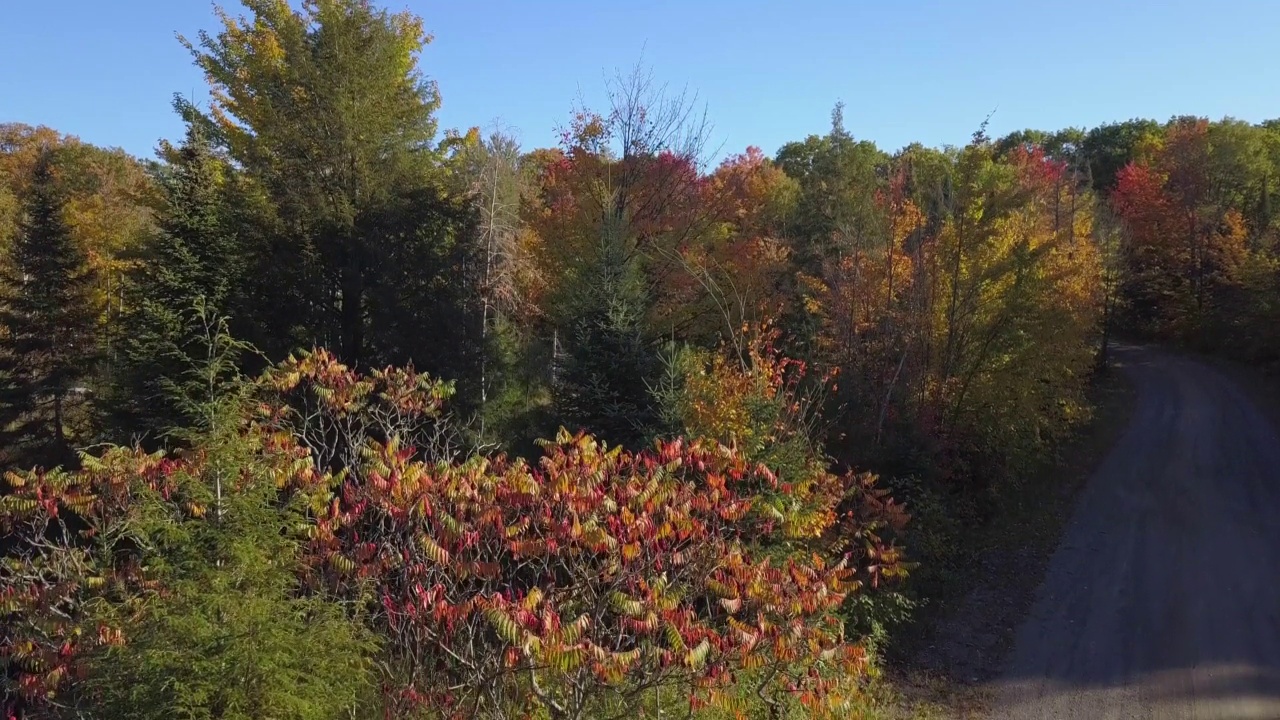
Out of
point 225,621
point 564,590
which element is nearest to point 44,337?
point 225,621

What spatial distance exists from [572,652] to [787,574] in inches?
103

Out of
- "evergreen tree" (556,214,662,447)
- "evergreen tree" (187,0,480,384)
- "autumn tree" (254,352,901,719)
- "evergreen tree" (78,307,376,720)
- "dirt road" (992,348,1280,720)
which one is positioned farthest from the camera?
"evergreen tree" (187,0,480,384)

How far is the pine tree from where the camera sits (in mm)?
21172

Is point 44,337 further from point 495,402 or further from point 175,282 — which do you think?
point 495,402

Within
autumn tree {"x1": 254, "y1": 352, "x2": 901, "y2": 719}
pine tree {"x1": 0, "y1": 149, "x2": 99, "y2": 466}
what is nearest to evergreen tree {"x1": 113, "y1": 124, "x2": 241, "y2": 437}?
pine tree {"x1": 0, "y1": 149, "x2": 99, "y2": 466}

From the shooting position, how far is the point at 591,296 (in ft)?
47.6

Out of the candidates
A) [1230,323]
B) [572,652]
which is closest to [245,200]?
[572,652]

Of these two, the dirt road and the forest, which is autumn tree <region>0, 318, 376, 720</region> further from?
the dirt road

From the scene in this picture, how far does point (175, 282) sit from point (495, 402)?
695 centimetres

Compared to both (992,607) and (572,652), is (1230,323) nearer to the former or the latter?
(992,607)

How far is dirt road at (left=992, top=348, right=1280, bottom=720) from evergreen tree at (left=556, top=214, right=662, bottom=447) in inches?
276

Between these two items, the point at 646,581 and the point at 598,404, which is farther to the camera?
the point at 598,404

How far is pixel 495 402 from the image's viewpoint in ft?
58.1

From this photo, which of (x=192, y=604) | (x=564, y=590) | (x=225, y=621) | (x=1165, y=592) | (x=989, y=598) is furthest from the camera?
(x=989, y=598)
